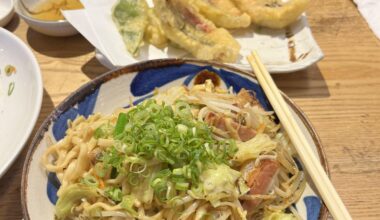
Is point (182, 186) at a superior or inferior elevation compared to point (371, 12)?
superior

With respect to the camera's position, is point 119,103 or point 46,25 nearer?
point 119,103

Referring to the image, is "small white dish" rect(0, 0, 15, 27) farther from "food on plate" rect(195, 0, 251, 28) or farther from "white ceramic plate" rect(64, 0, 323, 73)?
"food on plate" rect(195, 0, 251, 28)

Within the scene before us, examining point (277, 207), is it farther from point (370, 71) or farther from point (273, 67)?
point (370, 71)

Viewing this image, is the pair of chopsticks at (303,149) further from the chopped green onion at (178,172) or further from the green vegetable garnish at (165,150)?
the chopped green onion at (178,172)

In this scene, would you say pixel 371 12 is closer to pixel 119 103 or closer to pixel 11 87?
pixel 119 103

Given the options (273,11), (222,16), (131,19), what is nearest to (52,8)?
(131,19)

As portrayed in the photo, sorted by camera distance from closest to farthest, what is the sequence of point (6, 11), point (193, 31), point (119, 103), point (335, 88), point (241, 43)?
point (119, 103) → point (335, 88) → point (193, 31) → point (241, 43) → point (6, 11)

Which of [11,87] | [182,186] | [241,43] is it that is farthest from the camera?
[241,43]

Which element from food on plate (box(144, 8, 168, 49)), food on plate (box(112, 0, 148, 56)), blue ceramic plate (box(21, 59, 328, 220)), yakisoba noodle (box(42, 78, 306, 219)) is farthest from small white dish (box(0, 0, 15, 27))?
yakisoba noodle (box(42, 78, 306, 219))
